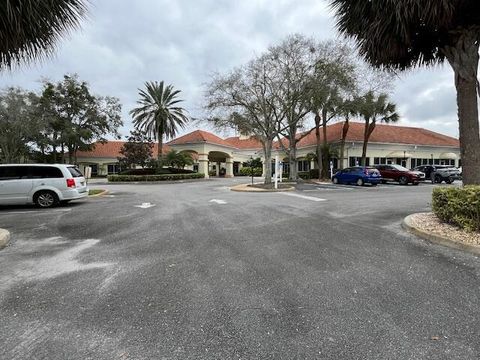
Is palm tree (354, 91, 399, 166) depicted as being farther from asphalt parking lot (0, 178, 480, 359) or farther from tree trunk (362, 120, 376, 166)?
asphalt parking lot (0, 178, 480, 359)

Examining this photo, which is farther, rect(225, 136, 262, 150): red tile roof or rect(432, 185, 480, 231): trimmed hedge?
rect(225, 136, 262, 150): red tile roof

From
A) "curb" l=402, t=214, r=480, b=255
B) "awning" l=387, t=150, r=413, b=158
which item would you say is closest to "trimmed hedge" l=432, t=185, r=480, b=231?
"curb" l=402, t=214, r=480, b=255

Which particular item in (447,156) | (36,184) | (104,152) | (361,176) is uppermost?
(104,152)

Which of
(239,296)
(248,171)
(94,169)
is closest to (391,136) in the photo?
(248,171)

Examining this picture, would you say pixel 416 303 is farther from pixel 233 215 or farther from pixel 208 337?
pixel 233 215

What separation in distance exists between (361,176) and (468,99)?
17.7 metres

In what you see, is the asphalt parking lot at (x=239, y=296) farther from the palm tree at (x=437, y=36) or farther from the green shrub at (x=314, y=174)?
the green shrub at (x=314, y=174)

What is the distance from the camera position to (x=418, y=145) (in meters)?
36.4

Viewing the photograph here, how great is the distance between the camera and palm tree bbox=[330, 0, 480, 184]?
634cm

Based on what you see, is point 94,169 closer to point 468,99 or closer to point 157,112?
point 157,112

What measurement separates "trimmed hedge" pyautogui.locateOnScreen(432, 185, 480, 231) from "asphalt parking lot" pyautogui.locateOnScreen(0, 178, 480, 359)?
105 centimetres

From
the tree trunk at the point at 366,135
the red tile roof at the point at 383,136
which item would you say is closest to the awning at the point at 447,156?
the red tile roof at the point at 383,136

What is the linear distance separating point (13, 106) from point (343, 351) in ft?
124

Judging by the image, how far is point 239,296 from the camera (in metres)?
3.65
